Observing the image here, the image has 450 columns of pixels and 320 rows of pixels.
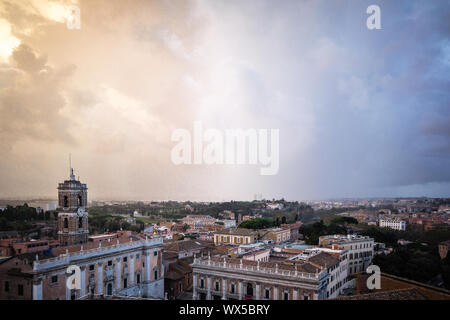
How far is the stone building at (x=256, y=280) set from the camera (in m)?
13.5

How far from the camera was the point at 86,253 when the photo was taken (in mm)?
13273

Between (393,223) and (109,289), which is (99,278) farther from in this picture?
(393,223)

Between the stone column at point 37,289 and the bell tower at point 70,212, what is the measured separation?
548 cm

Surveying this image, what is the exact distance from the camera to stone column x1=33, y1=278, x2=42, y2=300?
35.1ft

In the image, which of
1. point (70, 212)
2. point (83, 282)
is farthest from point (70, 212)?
point (83, 282)

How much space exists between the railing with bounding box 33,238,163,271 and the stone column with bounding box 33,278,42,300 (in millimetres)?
438

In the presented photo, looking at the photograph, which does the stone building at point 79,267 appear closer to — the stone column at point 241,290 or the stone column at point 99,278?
the stone column at point 99,278

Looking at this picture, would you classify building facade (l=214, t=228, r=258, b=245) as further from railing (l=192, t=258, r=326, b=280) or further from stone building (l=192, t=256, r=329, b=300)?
railing (l=192, t=258, r=326, b=280)

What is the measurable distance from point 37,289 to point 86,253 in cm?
262

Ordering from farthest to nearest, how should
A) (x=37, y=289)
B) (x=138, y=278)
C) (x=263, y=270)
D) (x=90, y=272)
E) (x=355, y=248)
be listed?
(x=355, y=248) → (x=138, y=278) → (x=263, y=270) → (x=90, y=272) → (x=37, y=289)

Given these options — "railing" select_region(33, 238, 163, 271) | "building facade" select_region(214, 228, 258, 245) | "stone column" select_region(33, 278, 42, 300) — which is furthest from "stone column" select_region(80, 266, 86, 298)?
"building facade" select_region(214, 228, 258, 245)
